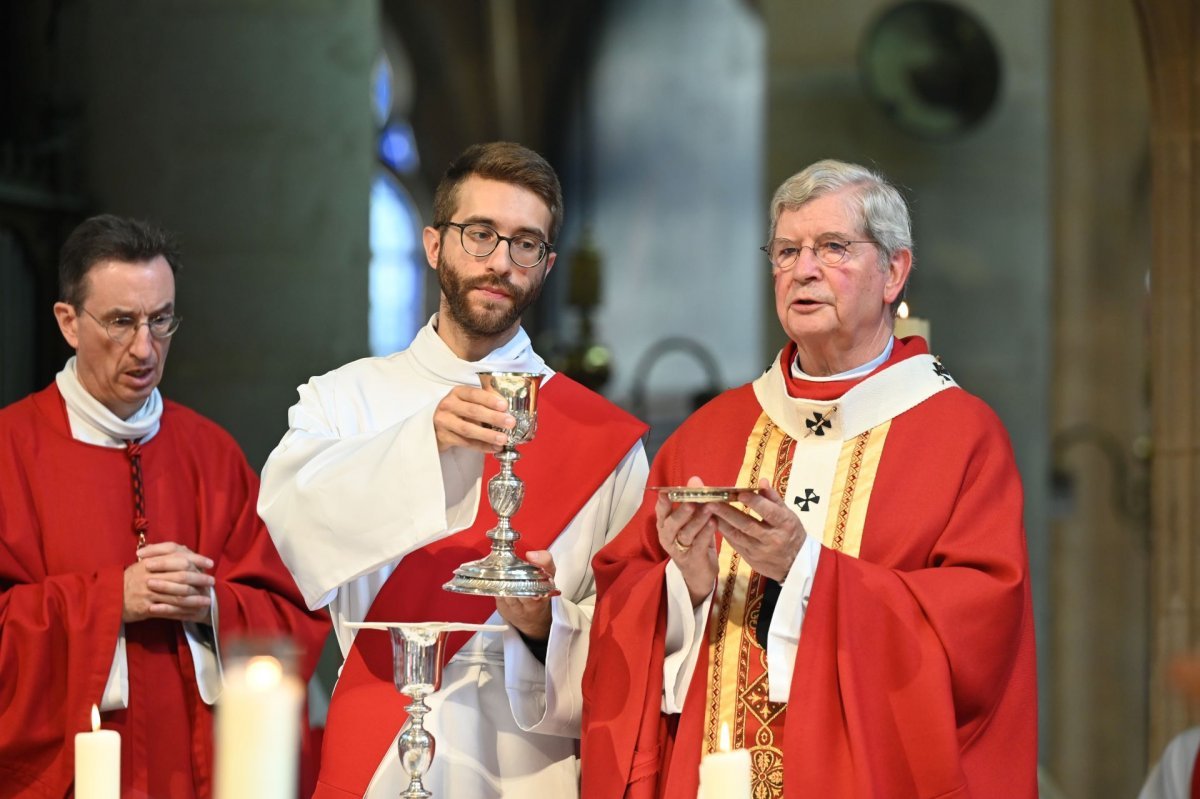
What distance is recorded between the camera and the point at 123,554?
183 inches

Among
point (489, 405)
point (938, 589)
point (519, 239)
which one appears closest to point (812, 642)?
point (938, 589)

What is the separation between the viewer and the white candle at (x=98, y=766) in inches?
80.8

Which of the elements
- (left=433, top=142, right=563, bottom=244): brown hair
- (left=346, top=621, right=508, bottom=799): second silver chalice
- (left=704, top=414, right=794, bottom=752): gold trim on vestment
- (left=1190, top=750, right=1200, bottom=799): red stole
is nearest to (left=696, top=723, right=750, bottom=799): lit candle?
(left=346, top=621, right=508, bottom=799): second silver chalice

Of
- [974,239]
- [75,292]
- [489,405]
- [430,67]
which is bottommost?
Answer: [489,405]

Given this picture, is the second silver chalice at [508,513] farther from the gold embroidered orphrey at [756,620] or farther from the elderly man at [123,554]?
the elderly man at [123,554]

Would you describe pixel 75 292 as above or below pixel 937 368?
above

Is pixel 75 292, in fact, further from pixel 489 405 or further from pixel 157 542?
pixel 489 405

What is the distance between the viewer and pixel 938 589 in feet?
11.5

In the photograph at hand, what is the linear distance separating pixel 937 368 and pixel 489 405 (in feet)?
3.75

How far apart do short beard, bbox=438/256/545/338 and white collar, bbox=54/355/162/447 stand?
1.09m

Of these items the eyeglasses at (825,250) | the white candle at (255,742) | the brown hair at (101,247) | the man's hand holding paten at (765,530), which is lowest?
the white candle at (255,742)

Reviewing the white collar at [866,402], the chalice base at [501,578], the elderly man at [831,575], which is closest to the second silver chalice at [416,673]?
the chalice base at [501,578]

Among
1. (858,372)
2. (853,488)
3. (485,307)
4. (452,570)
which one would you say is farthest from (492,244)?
(853,488)

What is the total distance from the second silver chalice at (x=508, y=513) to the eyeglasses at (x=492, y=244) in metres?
0.68
